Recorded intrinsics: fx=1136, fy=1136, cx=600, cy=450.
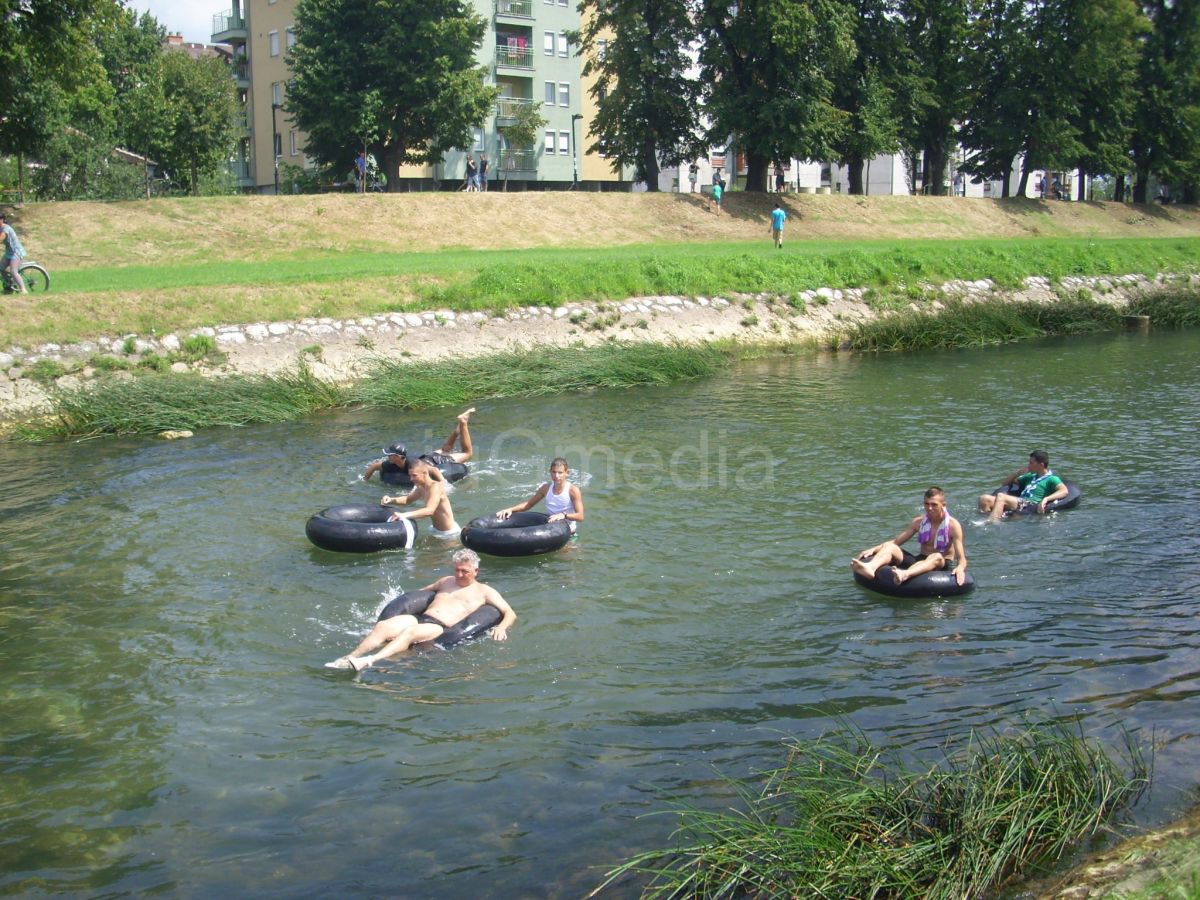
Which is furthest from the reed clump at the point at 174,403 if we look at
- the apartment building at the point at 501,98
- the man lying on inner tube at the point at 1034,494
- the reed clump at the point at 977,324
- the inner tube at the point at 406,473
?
the apartment building at the point at 501,98

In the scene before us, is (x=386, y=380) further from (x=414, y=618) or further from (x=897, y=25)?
(x=897, y=25)

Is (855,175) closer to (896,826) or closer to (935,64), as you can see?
(935,64)

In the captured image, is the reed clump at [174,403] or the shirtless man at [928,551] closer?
the shirtless man at [928,551]

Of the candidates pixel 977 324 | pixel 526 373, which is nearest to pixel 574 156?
pixel 977 324

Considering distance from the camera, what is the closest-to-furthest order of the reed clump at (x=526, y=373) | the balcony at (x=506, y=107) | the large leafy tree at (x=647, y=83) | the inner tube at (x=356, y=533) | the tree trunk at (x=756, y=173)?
1. the inner tube at (x=356, y=533)
2. the reed clump at (x=526, y=373)
3. the large leafy tree at (x=647, y=83)
4. the tree trunk at (x=756, y=173)
5. the balcony at (x=506, y=107)

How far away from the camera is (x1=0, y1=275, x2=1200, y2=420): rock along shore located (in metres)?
23.2

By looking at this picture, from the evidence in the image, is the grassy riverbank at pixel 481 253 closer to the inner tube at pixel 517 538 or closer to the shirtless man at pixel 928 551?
the inner tube at pixel 517 538

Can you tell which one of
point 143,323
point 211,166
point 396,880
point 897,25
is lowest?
point 396,880

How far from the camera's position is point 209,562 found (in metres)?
14.1

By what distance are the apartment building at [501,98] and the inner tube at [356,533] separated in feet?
182

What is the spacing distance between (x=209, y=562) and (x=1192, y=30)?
221ft

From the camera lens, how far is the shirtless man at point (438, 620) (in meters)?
10.7

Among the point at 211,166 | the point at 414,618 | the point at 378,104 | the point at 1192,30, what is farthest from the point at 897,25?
the point at 414,618

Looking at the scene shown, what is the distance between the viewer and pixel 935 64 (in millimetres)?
58938
